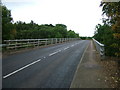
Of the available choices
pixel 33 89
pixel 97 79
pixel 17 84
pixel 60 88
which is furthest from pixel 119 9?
pixel 17 84

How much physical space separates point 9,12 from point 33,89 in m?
19.9

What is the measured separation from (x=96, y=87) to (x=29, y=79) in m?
2.96

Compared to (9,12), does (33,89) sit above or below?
below

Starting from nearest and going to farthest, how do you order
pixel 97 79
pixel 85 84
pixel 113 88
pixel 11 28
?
pixel 113 88, pixel 85 84, pixel 97 79, pixel 11 28

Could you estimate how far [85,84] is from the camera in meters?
7.61

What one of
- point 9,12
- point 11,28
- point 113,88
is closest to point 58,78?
point 113,88

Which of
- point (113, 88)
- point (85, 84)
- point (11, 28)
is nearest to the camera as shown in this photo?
point (113, 88)

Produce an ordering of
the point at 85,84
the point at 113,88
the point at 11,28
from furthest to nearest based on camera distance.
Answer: the point at 11,28 < the point at 85,84 < the point at 113,88

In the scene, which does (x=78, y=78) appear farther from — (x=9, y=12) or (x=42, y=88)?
(x=9, y=12)

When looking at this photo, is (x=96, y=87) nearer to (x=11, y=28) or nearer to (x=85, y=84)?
(x=85, y=84)

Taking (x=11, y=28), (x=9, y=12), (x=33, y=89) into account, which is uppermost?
(x=9, y=12)

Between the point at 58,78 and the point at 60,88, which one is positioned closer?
the point at 60,88

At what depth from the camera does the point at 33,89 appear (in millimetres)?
7023

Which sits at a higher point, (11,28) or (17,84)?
(11,28)
